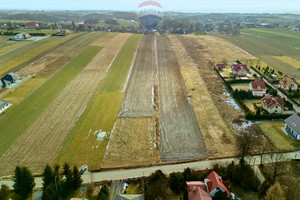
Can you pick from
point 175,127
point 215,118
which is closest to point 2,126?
point 175,127

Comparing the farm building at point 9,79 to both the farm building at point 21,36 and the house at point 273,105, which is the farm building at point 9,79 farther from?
the farm building at point 21,36

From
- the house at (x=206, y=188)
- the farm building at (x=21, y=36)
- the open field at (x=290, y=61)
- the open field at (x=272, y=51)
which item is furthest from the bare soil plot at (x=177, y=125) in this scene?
the farm building at (x=21, y=36)

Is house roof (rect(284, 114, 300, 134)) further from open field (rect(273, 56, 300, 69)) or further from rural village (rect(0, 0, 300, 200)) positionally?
open field (rect(273, 56, 300, 69))

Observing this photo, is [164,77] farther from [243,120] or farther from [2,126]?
[2,126]

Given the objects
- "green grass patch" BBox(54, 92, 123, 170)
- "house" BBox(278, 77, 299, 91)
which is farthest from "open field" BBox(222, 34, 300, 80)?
"green grass patch" BBox(54, 92, 123, 170)

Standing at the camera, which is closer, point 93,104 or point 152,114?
point 152,114

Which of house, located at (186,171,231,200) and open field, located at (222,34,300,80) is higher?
open field, located at (222,34,300,80)

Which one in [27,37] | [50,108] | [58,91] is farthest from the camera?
[27,37]

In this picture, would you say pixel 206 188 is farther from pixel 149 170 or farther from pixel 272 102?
pixel 272 102
